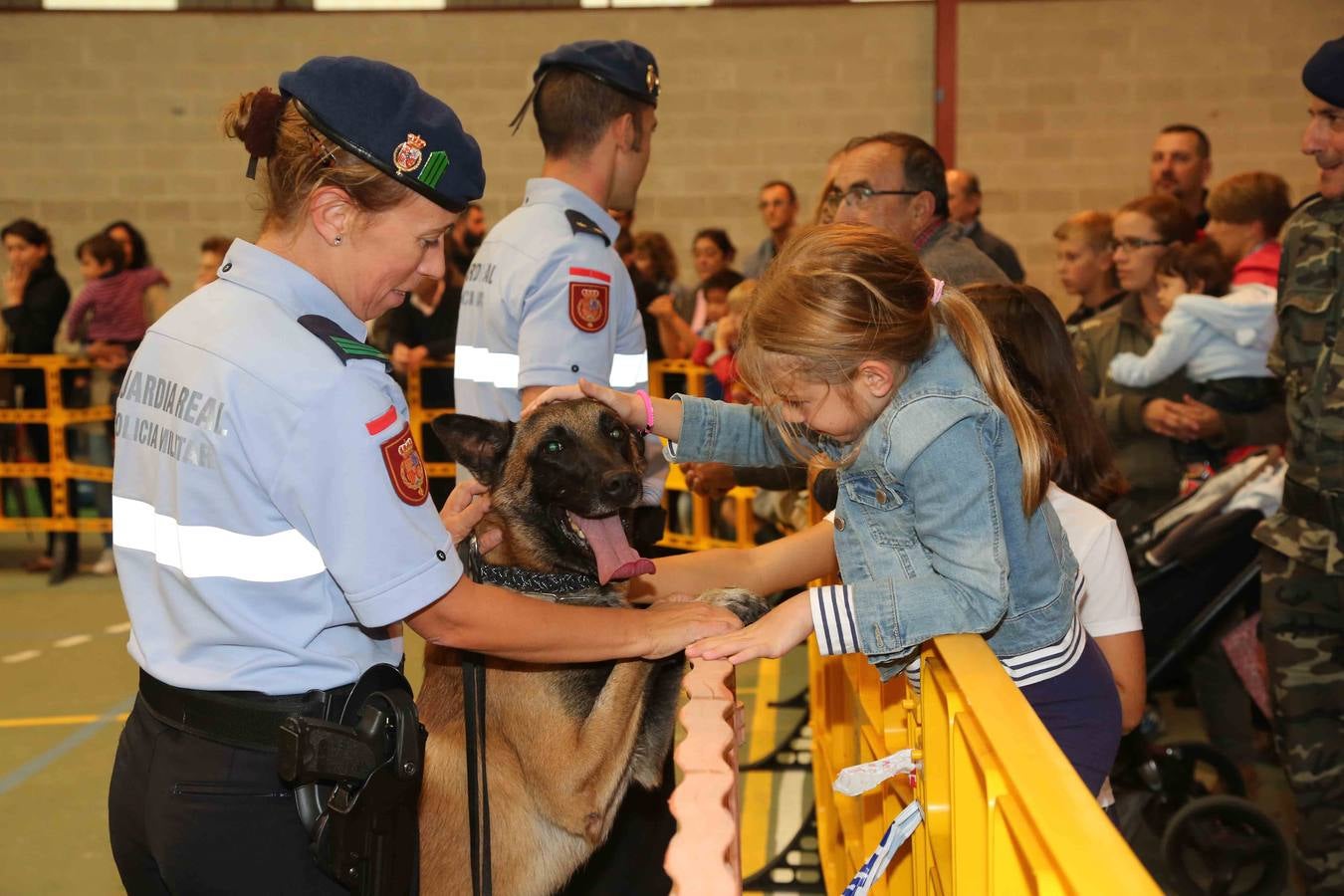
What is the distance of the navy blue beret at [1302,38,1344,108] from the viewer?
2938 mm

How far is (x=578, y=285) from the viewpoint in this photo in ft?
9.23

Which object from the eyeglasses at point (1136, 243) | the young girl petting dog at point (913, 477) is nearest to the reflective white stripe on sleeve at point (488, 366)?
the young girl petting dog at point (913, 477)

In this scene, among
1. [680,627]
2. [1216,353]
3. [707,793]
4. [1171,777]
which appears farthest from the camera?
[1216,353]

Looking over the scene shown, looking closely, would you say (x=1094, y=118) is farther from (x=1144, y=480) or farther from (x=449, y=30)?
(x=1144, y=480)

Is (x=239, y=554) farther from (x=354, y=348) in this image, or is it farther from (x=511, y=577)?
(x=511, y=577)

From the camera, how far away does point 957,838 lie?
1368 millimetres

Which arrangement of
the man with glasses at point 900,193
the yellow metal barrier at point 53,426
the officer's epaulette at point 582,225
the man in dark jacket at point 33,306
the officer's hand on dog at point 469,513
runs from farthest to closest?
the man in dark jacket at point 33,306
the yellow metal barrier at point 53,426
the man with glasses at point 900,193
the officer's epaulette at point 582,225
the officer's hand on dog at point 469,513

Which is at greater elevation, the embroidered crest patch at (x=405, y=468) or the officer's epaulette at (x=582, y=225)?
the officer's epaulette at (x=582, y=225)

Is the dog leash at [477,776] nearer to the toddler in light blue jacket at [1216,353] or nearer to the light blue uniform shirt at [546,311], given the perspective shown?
the light blue uniform shirt at [546,311]

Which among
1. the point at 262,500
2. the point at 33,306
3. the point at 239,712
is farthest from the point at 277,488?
the point at 33,306

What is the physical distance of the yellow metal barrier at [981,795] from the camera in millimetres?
880

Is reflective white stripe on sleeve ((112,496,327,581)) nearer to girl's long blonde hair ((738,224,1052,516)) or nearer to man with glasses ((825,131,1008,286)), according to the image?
girl's long blonde hair ((738,224,1052,516))

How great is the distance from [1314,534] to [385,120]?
258 centimetres

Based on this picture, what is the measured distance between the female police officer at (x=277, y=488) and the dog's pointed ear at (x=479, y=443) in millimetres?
896
